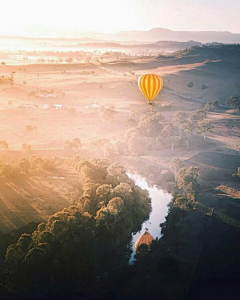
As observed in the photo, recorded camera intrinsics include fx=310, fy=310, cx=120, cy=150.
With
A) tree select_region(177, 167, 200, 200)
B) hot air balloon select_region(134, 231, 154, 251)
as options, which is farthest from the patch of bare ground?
tree select_region(177, 167, 200, 200)

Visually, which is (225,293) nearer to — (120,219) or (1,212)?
(120,219)

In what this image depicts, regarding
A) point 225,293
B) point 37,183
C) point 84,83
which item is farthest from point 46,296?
point 84,83

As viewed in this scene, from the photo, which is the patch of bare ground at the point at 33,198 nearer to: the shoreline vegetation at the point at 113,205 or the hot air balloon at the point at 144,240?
the shoreline vegetation at the point at 113,205

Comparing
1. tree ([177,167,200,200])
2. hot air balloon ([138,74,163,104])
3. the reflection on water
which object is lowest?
the reflection on water

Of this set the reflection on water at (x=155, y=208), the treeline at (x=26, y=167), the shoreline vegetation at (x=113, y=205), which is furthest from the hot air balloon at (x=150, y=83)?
the treeline at (x=26, y=167)

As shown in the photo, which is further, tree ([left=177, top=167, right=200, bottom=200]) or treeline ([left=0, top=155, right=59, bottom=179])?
treeline ([left=0, top=155, right=59, bottom=179])

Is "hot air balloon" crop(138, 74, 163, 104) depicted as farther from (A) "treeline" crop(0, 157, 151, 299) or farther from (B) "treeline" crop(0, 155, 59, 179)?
(B) "treeline" crop(0, 155, 59, 179)
